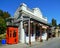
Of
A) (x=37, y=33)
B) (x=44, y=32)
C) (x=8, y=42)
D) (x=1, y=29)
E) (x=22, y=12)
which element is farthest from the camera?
(x=1, y=29)

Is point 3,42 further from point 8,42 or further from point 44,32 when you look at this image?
point 44,32

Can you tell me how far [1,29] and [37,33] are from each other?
41.6 ft

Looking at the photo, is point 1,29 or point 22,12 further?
point 1,29

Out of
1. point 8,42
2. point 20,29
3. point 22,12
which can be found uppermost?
point 22,12

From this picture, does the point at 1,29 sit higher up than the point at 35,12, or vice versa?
the point at 35,12

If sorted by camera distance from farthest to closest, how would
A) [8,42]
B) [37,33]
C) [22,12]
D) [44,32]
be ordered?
[44,32], [37,33], [22,12], [8,42]

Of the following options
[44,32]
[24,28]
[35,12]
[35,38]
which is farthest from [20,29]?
[44,32]

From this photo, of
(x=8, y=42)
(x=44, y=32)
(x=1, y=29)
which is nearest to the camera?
(x=8, y=42)

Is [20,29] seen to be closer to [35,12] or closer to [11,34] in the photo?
[11,34]

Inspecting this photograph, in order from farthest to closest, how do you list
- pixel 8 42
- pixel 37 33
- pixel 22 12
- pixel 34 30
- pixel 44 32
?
1. pixel 44 32
2. pixel 37 33
3. pixel 34 30
4. pixel 22 12
5. pixel 8 42

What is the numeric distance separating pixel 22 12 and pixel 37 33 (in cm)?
771

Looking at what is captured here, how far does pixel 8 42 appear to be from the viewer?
27578mm

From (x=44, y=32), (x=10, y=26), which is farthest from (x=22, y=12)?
(x=44, y=32)

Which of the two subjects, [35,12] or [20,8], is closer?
[20,8]
